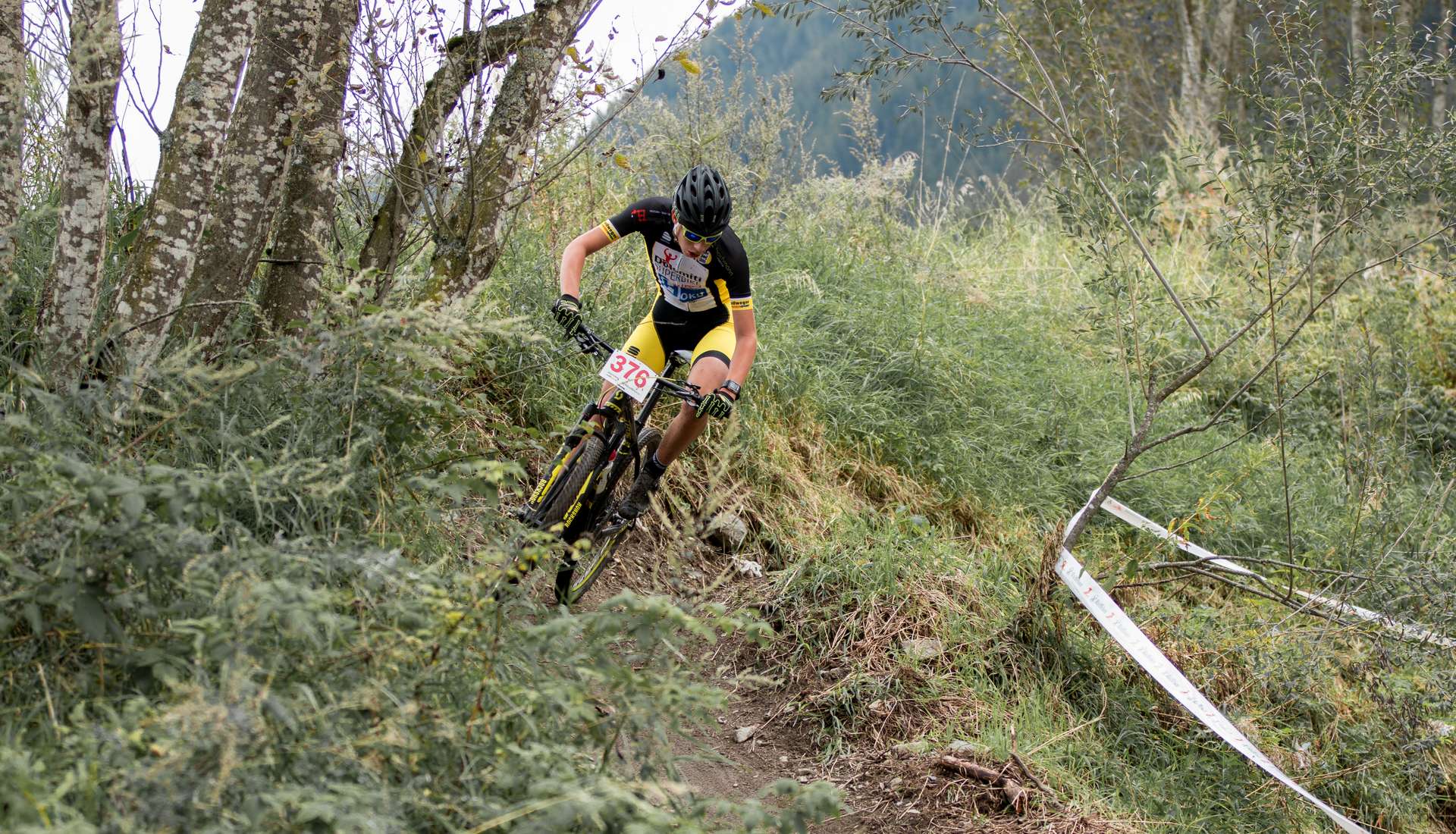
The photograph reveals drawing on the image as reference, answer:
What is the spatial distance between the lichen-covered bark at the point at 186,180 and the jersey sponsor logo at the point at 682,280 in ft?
6.60

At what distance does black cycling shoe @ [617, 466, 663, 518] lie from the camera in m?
4.98

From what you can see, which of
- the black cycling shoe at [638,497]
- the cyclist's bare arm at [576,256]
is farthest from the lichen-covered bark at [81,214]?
the black cycling shoe at [638,497]

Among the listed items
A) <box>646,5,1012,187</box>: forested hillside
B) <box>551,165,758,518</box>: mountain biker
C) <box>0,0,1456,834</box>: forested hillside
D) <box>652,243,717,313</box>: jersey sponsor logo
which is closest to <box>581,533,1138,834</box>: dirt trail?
<box>0,0,1456,834</box>: forested hillside

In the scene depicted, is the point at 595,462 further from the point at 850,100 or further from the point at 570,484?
the point at 850,100

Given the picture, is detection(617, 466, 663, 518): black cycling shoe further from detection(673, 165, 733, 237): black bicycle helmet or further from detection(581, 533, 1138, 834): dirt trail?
detection(673, 165, 733, 237): black bicycle helmet

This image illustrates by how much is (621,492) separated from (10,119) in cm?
314

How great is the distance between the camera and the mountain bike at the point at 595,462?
456cm

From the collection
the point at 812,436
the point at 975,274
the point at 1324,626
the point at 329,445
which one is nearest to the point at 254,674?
the point at 329,445

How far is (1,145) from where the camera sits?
3562mm

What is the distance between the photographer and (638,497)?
16.4 ft

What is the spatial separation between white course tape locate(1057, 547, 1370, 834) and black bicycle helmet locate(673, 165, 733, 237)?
89.3 inches

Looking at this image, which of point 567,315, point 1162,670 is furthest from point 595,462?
point 1162,670

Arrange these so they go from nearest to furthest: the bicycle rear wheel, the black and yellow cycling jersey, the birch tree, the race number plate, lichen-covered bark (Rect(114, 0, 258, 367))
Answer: lichen-covered bark (Rect(114, 0, 258, 367)) < the race number plate < the bicycle rear wheel < the black and yellow cycling jersey < the birch tree

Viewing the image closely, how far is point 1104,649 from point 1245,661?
2.78 feet
